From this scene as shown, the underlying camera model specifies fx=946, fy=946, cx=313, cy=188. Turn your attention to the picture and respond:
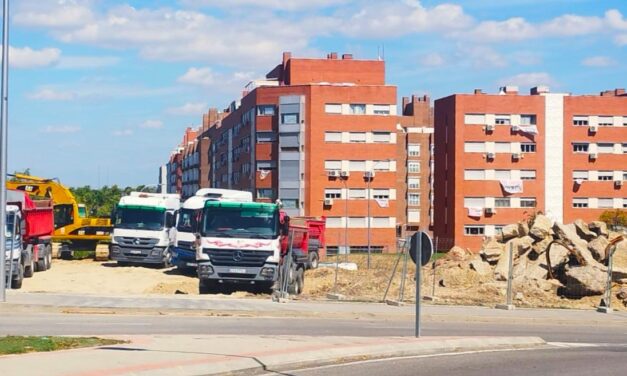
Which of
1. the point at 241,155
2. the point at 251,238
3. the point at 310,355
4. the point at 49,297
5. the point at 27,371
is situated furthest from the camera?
the point at 241,155

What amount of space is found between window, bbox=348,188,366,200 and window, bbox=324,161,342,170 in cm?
246

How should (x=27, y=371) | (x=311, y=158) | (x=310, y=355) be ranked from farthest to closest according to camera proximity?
1. (x=311, y=158)
2. (x=310, y=355)
3. (x=27, y=371)

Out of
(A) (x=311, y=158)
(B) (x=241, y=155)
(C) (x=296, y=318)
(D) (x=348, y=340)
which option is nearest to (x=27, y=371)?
(D) (x=348, y=340)

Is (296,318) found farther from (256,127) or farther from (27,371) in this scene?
(256,127)

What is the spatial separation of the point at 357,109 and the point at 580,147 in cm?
2125

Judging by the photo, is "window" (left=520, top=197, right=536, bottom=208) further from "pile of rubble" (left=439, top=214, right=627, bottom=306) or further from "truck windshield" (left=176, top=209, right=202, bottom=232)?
"truck windshield" (left=176, top=209, right=202, bottom=232)

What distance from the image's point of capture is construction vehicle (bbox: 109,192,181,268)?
1656 inches

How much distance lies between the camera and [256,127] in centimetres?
8938

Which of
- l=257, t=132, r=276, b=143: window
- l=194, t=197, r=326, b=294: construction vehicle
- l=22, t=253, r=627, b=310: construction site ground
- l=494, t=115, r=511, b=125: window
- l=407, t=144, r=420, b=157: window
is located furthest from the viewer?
l=407, t=144, r=420, b=157: window

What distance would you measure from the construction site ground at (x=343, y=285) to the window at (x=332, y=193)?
42.7 metres

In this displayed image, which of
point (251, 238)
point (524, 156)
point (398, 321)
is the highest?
point (524, 156)

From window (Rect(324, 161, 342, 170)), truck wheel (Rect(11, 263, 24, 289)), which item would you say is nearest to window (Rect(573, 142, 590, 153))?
window (Rect(324, 161, 342, 170))

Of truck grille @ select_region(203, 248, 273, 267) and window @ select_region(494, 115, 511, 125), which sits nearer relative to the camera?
truck grille @ select_region(203, 248, 273, 267)

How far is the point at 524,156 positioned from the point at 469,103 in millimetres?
7158
